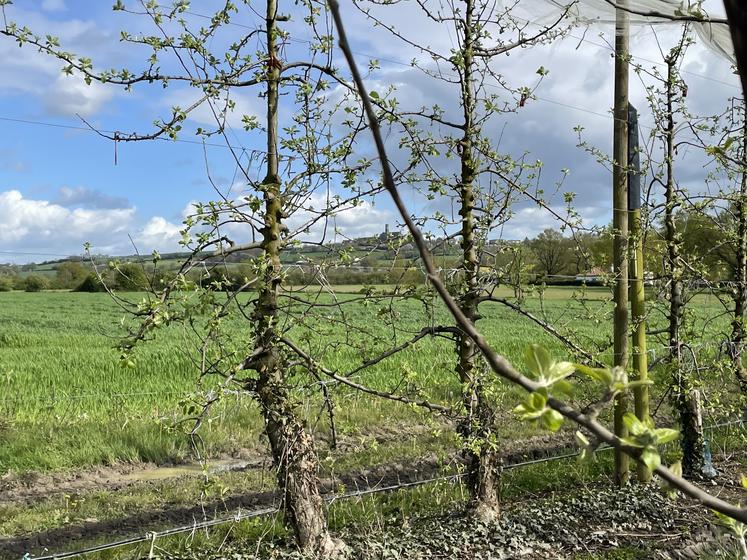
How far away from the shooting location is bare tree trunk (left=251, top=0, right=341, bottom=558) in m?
3.85

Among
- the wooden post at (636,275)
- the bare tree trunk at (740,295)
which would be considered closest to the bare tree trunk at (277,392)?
the wooden post at (636,275)

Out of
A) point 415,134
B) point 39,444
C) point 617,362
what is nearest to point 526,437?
point 617,362

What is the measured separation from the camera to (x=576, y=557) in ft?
14.3

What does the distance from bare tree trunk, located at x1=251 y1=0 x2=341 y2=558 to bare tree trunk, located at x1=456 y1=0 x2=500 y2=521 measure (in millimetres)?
1093

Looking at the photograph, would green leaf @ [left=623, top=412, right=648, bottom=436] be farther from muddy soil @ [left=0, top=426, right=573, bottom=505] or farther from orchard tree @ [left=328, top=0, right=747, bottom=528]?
muddy soil @ [left=0, top=426, right=573, bottom=505]

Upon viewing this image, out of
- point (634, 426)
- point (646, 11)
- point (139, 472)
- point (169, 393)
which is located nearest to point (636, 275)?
point (646, 11)

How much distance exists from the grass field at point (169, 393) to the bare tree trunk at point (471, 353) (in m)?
0.20

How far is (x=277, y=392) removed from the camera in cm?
399

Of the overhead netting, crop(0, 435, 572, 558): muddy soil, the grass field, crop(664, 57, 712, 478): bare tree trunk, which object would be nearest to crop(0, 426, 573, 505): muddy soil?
crop(0, 435, 572, 558): muddy soil

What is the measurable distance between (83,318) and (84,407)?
2116 cm

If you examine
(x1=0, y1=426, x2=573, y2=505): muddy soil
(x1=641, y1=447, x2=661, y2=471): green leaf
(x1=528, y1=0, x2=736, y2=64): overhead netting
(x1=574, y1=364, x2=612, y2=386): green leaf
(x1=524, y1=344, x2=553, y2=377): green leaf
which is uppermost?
(x1=528, y1=0, x2=736, y2=64): overhead netting

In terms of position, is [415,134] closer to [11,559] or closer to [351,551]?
[351,551]

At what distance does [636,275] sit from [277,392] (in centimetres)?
321

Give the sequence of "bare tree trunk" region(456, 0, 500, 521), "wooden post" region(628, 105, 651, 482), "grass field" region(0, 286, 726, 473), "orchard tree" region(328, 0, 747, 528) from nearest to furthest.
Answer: "orchard tree" region(328, 0, 747, 528) → "grass field" region(0, 286, 726, 473) → "bare tree trunk" region(456, 0, 500, 521) → "wooden post" region(628, 105, 651, 482)
